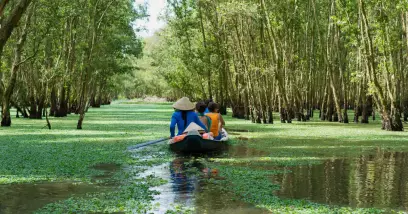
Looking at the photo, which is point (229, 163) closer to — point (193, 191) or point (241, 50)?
point (193, 191)

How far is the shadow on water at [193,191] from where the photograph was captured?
8.07 metres

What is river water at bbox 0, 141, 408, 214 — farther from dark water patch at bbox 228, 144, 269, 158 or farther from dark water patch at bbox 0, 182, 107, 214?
dark water patch at bbox 228, 144, 269, 158

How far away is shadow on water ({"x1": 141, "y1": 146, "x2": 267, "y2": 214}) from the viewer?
807 centimetres

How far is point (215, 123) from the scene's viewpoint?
18.4m

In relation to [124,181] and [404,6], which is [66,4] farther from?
[124,181]

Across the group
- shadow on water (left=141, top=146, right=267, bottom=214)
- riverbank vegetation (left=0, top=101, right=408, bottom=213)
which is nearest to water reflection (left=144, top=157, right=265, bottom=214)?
shadow on water (left=141, top=146, right=267, bottom=214)

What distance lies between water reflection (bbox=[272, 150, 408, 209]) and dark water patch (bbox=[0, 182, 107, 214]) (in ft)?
11.7

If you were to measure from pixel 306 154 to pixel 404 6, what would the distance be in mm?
10300

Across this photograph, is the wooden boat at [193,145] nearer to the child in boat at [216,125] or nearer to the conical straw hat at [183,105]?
the conical straw hat at [183,105]

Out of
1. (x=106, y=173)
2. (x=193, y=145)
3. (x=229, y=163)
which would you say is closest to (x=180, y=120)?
(x=193, y=145)

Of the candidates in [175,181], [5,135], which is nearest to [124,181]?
[175,181]

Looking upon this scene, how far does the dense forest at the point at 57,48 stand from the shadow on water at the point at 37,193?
29.5ft

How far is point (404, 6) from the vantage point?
22.5 metres

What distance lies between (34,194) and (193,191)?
2.68 metres
